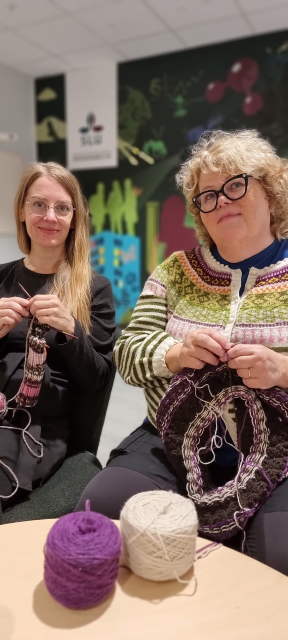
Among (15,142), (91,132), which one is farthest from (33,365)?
(15,142)

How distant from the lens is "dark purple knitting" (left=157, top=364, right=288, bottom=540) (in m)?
0.94

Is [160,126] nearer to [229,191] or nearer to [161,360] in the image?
[229,191]

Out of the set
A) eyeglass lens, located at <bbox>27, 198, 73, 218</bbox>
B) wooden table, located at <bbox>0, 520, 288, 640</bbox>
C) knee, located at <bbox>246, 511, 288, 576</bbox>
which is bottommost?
knee, located at <bbox>246, 511, 288, 576</bbox>

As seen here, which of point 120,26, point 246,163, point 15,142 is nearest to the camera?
point 246,163

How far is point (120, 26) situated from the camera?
10.4 ft

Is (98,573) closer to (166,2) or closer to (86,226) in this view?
(86,226)

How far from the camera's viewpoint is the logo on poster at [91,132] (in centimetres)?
393

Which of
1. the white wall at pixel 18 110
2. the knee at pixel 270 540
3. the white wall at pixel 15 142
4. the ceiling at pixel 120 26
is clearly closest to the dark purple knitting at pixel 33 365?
the knee at pixel 270 540

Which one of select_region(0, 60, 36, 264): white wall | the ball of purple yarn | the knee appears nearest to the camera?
the ball of purple yarn

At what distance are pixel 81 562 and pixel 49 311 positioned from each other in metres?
0.66

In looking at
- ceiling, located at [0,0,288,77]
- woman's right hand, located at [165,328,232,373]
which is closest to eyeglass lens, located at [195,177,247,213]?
woman's right hand, located at [165,328,232,373]

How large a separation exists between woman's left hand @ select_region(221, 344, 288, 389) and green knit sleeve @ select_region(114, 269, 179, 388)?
0.20 m

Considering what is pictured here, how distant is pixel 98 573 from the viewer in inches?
25.7

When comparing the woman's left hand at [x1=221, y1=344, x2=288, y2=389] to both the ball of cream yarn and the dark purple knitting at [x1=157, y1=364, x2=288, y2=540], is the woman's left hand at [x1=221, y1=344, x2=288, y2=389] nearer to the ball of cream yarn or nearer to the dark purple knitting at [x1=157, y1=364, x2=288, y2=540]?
the dark purple knitting at [x1=157, y1=364, x2=288, y2=540]
